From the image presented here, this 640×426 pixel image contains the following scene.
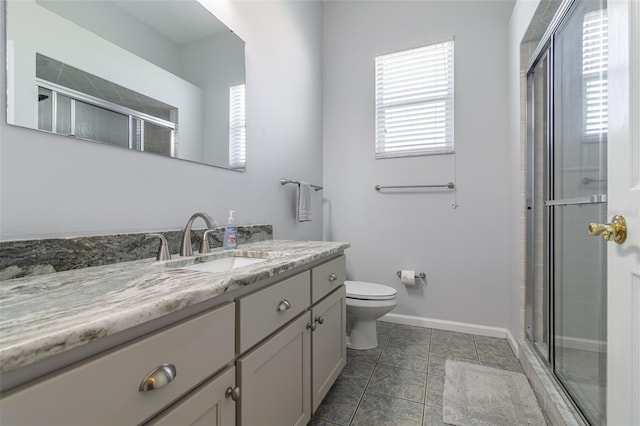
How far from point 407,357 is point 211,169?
1716mm

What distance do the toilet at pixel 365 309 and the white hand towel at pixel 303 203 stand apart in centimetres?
62

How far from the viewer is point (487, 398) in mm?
1481

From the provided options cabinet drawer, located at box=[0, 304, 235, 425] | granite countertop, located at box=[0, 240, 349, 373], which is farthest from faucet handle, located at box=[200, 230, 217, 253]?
cabinet drawer, located at box=[0, 304, 235, 425]

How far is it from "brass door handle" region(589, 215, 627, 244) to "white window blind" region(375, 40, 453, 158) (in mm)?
1702

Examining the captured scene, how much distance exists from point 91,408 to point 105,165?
0.82 meters

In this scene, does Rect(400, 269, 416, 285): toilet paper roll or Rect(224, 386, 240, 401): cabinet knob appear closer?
Rect(224, 386, 240, 401): cabinet knob

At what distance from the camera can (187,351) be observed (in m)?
0.62

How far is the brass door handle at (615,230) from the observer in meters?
0.71

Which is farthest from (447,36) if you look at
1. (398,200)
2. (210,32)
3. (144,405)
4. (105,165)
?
(144,405)

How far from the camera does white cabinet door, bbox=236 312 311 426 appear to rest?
0.83 meters

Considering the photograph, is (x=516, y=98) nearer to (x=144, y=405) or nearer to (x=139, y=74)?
(x=139, y=74)

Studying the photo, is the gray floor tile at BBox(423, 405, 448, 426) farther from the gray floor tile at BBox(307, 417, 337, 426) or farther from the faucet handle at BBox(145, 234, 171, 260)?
the faucet handle at BBox(145, 234, 171, 260)

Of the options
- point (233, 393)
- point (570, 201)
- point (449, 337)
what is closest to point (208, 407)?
point (233, 393)

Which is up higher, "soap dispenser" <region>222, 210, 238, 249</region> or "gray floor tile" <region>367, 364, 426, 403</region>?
"soap dispenser" <region>222, 210, 238, 249</region>
